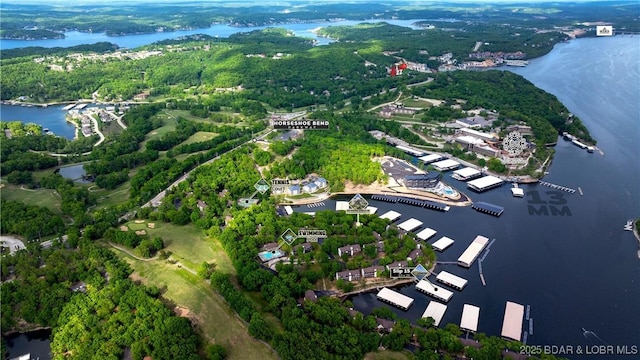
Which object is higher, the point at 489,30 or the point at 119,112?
the point at 489,30

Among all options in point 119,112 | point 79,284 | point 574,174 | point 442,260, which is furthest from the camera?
point 119,112

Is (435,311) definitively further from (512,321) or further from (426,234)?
Result: (426,234)

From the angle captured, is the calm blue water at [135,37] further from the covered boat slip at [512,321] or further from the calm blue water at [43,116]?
the covered boat slip at [512,321]

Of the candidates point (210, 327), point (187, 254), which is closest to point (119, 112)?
point (187, 254)

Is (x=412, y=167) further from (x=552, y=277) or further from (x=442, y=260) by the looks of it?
(x=552, y=277)

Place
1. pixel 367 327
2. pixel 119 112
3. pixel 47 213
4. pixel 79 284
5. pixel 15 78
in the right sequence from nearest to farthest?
pixel 367 327, pixel 79 284, pixel 47 213, pixel 119 112, pixel 15 78

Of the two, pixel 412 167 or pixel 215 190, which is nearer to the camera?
pixel 215 190
